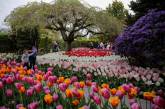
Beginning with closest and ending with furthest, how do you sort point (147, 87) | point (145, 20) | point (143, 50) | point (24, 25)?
point (147, 87) → point (143, 50) → point (145, 20) → point (24, 25)

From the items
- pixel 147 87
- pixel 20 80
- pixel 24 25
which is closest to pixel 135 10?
pixel 24 25

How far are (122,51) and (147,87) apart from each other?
21.8 ft

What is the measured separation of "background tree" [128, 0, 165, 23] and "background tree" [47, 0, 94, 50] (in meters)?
7.54

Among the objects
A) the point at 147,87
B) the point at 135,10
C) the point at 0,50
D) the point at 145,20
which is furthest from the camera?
the point at 0,50

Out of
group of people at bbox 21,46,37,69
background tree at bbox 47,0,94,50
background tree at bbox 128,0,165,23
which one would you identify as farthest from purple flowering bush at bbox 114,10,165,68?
background tree at bbox 47,0,94,50

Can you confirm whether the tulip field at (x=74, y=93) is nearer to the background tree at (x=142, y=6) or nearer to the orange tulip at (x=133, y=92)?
the orange tulip at (x=133, y=92)

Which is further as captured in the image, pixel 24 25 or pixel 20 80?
pixel 24 25

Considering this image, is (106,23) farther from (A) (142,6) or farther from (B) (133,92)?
(B) (133,92)

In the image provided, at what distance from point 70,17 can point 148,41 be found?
15524mm

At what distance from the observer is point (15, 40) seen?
36375 mm

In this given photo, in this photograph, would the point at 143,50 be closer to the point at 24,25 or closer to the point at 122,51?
the point at 122,51

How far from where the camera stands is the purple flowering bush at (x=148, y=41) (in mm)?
14062

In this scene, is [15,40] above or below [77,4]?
below

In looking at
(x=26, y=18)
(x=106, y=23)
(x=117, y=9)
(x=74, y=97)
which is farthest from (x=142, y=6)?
(x=117, y=9)
